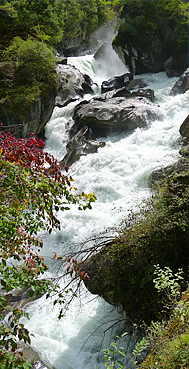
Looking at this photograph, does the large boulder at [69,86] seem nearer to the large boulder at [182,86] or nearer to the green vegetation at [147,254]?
the large boulder at [182,86]

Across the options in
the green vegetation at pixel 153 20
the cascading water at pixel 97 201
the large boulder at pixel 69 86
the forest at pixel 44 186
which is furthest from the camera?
the green vegetation at pixel 153 20

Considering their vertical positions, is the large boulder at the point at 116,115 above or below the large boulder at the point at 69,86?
below

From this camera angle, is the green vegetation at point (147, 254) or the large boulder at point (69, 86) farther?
the large boulder at point (69, 86)

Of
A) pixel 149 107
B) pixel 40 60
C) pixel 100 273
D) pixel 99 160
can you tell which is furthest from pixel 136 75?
pixel 100 273

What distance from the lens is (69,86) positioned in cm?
1811

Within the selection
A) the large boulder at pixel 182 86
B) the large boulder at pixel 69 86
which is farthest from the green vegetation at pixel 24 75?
the large boulder at pixel 182 86

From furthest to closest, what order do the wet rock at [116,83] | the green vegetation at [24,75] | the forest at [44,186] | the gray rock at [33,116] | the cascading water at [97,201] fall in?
the wet rock at [116,83], the green vegetation at [24,75], the gray rock at [33,116], the cascading water at [97,201], the forest at [44,186]

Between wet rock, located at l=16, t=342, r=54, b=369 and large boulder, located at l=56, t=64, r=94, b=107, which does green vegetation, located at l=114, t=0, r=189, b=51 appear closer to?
large boulder, located at l=56, t=64, r=94, b=107

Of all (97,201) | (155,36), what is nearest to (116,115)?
(97,201)

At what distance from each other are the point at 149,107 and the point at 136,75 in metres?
10.1

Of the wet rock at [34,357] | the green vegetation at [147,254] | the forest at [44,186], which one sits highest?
the forest at [44,186]

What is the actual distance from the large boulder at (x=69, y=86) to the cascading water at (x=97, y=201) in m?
1.37

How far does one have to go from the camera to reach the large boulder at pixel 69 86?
56.8 ft

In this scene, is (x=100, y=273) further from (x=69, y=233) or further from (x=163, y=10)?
(x=163, y=10)
